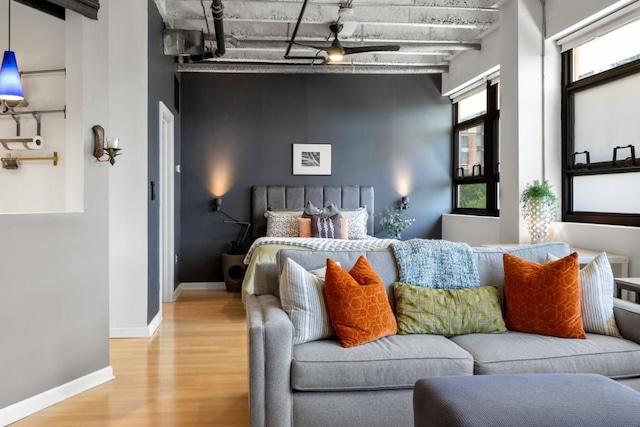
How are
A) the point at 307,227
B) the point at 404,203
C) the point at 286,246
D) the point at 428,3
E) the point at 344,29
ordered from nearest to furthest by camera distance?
the point at 428,3, the point at 286,246, the point at 344,29, the point at 307,227, the point at 404,203

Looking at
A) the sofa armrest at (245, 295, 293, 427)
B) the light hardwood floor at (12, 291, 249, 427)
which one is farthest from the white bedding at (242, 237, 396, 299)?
the sofa armrest at (245, 295, 293, 427)

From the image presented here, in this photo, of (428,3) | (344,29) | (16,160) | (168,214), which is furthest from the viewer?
(168,214)

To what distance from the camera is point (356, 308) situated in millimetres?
2670

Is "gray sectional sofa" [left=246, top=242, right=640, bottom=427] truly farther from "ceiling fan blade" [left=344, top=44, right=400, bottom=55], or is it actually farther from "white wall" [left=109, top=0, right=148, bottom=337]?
"ceiling fan blade" [left=344, top=44, right=400, bottom=55]

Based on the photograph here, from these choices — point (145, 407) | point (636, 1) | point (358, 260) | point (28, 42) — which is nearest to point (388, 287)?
point (358, 260)

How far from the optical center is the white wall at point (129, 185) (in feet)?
15.3

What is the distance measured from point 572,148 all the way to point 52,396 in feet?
15.8

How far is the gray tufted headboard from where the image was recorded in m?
7.17

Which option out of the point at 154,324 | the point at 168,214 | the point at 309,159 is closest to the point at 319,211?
the point at 309,159

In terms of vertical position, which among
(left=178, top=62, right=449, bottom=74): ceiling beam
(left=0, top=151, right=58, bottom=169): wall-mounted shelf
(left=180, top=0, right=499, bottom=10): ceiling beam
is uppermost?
(left=180, top=0, right=499, bottom=10): ceiling beam

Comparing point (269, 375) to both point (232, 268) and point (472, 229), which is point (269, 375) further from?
point (472, 229)

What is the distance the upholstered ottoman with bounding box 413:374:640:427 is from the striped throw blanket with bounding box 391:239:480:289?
969 mm

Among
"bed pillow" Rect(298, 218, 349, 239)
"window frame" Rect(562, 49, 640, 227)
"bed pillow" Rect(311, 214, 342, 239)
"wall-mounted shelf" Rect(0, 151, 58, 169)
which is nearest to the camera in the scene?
"wall-mounted shelf" Rect(0, 151, 58, 169)

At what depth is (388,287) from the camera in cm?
303
